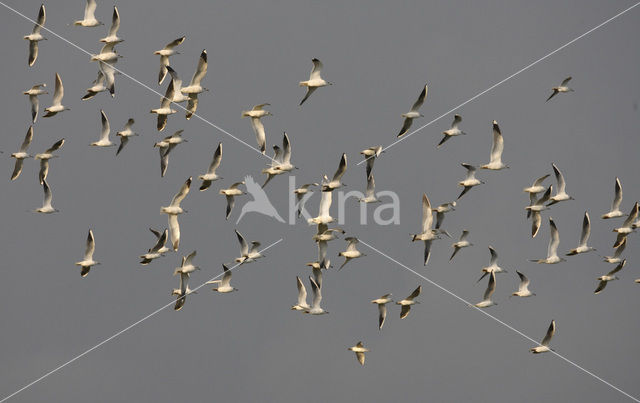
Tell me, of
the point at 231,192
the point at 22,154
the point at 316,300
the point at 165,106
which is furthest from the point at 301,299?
the point at 22,154

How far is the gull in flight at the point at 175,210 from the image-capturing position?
231 ft

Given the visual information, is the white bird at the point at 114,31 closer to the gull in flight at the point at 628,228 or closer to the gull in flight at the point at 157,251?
the gull in flight at the point at 157,251

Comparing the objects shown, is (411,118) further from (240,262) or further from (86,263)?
(86,263)

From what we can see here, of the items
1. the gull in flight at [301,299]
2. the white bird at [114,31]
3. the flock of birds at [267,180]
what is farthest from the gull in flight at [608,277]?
the white bird at [114,31]

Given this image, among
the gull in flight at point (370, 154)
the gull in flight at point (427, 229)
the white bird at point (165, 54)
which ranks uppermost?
the white bird at point (165, 54)

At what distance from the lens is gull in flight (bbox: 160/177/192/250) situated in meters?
70.4

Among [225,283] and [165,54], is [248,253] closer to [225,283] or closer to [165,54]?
Answer: [225,283]

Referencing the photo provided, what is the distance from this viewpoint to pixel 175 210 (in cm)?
7044

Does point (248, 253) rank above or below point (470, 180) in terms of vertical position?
below

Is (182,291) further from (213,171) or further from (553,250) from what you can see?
(553,250)

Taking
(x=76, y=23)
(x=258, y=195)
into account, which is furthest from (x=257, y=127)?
(x=258, y=195)

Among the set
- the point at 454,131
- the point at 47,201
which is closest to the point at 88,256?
the point at 47,201

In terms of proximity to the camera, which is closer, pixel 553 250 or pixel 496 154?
pixel 496 154

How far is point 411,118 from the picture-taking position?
69750 millimetres
